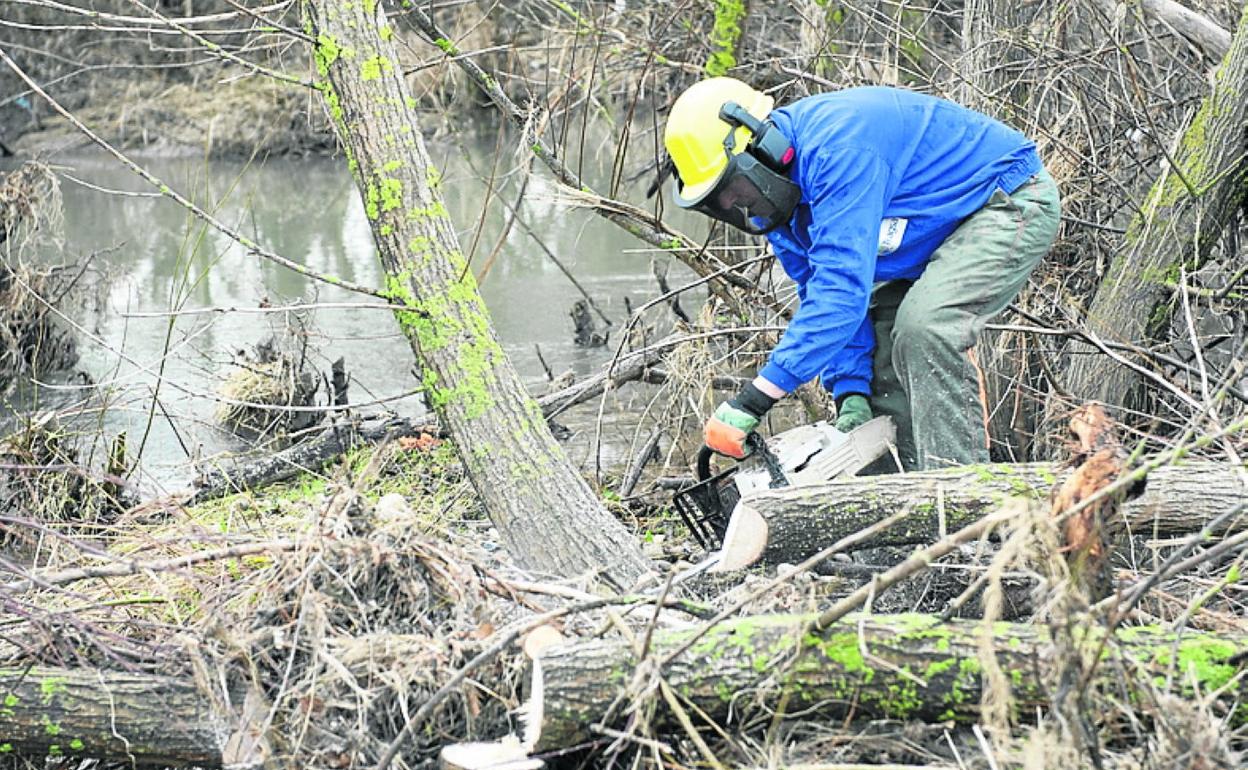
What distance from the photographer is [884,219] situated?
3988mm

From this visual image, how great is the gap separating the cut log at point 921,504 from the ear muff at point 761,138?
102cm

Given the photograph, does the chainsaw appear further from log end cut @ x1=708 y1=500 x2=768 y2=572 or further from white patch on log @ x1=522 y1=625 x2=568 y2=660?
white patch on log @ x1=522 y1=625 x2=568 y2=660

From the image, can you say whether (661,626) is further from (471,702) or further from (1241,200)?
(1241,200)

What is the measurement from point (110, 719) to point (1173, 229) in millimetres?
3832

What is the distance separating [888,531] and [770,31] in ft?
18.4

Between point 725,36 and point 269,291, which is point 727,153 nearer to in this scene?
point 725,36

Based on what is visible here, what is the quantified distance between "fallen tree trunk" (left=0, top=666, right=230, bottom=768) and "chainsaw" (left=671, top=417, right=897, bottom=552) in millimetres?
1535

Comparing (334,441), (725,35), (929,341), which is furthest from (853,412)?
(725,35)

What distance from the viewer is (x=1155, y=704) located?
2.26 m

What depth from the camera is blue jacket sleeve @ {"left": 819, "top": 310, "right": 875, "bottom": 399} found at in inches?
172

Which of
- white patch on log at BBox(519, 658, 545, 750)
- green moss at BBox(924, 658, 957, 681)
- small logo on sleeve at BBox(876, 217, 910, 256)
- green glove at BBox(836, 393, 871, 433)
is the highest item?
small logo on sleeve at BBox(876, 217, 910, 256)

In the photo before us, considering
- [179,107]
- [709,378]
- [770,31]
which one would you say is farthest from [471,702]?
[179,107]

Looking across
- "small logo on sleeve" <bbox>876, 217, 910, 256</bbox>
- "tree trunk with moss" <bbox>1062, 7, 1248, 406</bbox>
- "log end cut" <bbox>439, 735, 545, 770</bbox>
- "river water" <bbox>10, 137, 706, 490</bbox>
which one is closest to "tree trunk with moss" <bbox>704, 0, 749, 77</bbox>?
"river water" <bbox>10, 137, 706, 490</bbox>

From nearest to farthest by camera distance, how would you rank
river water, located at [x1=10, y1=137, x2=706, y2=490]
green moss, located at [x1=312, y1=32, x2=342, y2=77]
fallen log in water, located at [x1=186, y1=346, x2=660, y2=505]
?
green moss, located at [x1=312, y1=32, x2=342, y2=77]
fallen log in water, located at [x1=186, y1=346, x2=660, y2=505]
river water, located at [x1=10, y1=137, x2=706, y2=490]
